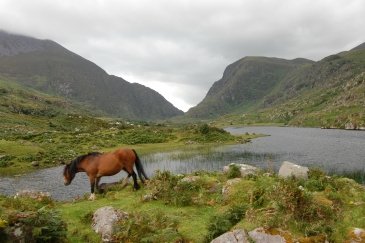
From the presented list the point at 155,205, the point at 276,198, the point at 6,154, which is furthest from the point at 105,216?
the point at 6,154

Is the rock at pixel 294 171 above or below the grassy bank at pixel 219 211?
above

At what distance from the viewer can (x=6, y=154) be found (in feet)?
201

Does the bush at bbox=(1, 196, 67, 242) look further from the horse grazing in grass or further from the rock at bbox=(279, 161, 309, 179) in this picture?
the rock at bbox=(279, 161, 309, 179)

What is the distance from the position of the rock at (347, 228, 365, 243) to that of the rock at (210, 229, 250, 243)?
3.31 metres

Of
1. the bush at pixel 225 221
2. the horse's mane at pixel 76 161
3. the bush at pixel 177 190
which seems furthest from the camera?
the horse's mane at pixel 76 161

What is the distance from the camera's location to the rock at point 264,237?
483 inches

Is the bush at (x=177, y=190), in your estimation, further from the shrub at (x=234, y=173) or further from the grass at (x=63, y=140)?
the grass at (x=63, y=140)

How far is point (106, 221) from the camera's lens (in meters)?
15.4

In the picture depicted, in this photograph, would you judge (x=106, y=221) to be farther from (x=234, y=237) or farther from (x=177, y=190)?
(x=234, y=237)

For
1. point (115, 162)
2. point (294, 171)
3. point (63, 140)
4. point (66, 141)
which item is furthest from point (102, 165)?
point (63, 140)

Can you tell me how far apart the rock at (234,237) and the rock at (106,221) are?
4.41 m

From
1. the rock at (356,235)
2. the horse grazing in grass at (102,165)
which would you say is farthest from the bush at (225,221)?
the horse grazing in grass at (102,165)

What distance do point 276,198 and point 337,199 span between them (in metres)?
3.28

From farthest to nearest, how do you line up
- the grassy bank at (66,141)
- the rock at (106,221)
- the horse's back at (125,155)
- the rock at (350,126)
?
the rock at (350,126)
the grassy bank at (66,141)
the horse's back at (125,155)
the rock at (106,221)
